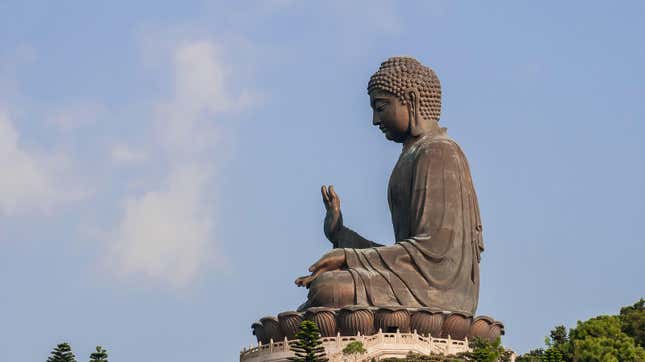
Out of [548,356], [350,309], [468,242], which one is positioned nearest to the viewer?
[548,356]

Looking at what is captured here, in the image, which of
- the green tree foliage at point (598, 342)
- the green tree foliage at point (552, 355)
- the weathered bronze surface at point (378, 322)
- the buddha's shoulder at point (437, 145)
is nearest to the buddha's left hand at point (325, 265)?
the weathered bronze surface at point (378, 322)

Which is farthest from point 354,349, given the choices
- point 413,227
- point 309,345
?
point 413,227

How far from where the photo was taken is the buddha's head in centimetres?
4259

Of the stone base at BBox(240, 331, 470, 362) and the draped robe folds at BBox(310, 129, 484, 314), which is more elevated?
the draped robe folds at BBox(310, 129, 484, 314)

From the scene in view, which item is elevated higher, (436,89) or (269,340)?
(436,89)

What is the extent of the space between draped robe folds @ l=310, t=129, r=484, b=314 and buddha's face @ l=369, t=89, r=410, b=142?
1.53 feet

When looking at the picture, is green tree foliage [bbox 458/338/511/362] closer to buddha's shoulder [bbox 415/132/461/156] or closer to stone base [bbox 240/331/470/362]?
stone base [bbox 240/331/470/362]

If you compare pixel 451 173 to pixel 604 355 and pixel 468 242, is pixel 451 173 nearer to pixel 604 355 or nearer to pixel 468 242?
pixel 468 242

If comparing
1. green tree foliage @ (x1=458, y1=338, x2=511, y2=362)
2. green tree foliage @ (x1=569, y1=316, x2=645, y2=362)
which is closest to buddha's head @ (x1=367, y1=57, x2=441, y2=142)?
green tree foliage @ (x1=458, y1=338, x2=511, y2=362)

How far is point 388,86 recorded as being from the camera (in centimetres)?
4266

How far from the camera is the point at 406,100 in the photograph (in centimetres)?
4262

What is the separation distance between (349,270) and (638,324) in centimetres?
606

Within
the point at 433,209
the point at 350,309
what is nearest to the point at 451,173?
the point at 433,209

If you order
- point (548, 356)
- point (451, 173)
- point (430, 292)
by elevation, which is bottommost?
point (548, 356)
